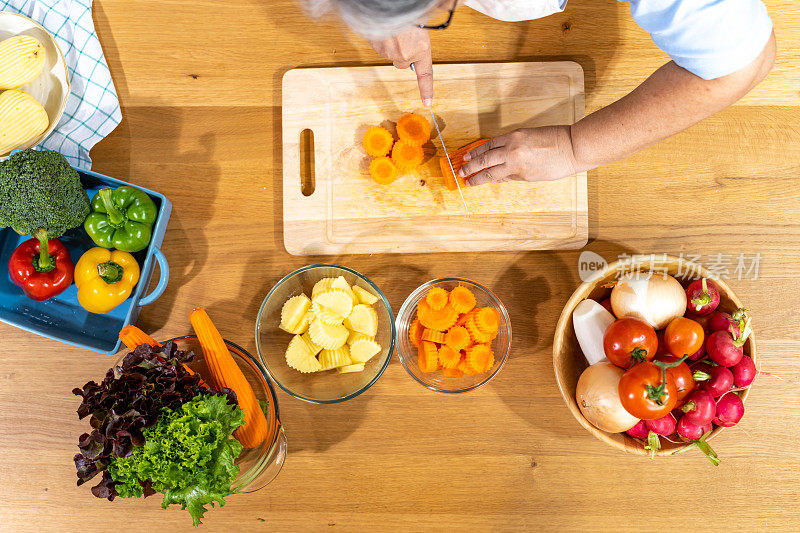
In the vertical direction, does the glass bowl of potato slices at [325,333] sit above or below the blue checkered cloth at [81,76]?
below

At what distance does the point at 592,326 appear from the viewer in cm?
A: 118

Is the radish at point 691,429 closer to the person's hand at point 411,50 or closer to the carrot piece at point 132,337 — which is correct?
the person's hand at point 411,50

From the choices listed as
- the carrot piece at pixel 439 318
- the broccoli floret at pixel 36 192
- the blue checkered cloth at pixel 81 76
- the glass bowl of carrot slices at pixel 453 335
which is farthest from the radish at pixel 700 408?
the blue checkered cloth at pixel 81 76

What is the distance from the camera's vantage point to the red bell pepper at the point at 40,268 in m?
1.15

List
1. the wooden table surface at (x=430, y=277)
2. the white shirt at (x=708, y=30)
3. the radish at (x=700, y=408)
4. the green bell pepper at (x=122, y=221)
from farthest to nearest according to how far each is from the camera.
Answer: the wooden table surface at (x=430, y=277)
the green bell pepper at (x=122, y=221)
the radish at (x=700, y=408)
the white shirt at (x=708, y=30)

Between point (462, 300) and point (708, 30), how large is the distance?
25.3 inches

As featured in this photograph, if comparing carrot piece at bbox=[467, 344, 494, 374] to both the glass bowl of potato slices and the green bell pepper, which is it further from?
the green bell pepper

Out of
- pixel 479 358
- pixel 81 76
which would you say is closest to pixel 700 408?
pixel 479 358

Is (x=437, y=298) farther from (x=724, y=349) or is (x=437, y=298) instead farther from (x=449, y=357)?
(x=724, y=349)

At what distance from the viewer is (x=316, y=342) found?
3.91 feet

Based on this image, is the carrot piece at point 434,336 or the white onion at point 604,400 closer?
the white onion at point 604,400

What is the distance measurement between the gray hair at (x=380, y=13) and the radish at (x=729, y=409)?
91 cm

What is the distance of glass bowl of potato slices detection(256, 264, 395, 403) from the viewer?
119cm

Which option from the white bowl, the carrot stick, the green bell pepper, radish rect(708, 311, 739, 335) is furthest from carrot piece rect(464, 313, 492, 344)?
the white bowl
